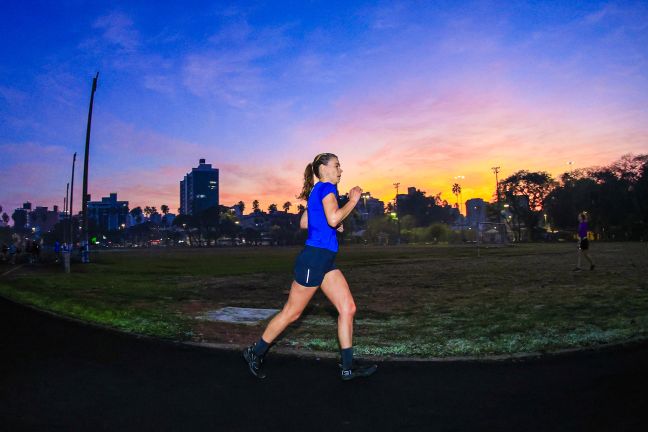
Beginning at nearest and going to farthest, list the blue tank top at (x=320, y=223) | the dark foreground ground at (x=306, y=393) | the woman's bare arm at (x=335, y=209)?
the dark foreground ground at (x=306, y=393) < the woman's bare arm at (x=335, y=209) < the blue tank top at (x=320, y=223)

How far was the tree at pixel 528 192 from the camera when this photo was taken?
92125 mm

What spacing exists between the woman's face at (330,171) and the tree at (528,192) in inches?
3805

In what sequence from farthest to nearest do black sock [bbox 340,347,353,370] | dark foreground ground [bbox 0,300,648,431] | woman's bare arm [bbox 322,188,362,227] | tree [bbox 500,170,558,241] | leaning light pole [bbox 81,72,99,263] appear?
tree [bbox 500,170,558,241]
leaning light pole [bbox 81,72,99,263]
black sock [bbox 340,347,353,370]
woman's bare arm [bbox 322,188,362,227]
dark foreground ground [bbox 0,300,648,431]

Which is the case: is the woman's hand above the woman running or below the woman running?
above

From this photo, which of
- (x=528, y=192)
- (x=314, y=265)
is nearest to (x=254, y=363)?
(x=314, y=265)

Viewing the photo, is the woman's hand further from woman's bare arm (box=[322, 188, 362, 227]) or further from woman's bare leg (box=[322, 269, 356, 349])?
woman's bare leg (box=[322, 269, 356, 349])

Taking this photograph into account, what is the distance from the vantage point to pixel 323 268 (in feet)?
13.8

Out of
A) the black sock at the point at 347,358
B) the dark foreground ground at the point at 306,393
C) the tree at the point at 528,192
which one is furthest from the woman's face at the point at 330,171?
A: the tree at the point at 528,192

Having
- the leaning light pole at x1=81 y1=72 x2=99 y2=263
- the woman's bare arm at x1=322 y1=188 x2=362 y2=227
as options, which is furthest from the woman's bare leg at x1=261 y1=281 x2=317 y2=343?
the leaning light pole at x1=81 y1=72 x2=99 y2=263

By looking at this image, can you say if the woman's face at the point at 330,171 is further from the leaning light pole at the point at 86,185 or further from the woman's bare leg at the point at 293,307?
the leaning light pole at the point at 86,185

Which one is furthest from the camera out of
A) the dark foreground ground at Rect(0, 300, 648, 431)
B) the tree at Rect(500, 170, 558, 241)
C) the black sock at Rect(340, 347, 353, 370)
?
the tree at Rect(500, 170, 558, 241)

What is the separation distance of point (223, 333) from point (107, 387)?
256 centimetres

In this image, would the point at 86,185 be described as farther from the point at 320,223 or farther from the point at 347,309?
the point at 347,309

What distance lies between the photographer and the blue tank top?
13.8 feet
